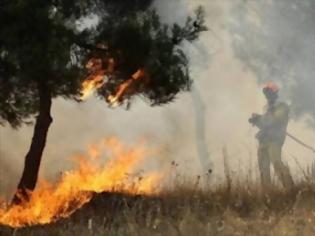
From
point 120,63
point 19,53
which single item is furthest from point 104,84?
point 19,53

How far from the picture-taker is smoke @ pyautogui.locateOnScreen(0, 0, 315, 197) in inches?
684

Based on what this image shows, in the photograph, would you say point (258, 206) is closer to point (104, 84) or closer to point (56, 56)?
point (104, 84)

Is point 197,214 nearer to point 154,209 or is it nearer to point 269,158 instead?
point 154,209

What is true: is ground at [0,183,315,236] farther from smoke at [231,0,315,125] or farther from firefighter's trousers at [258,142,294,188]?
smoke at [231,0,315,125]

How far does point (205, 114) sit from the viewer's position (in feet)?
65.2

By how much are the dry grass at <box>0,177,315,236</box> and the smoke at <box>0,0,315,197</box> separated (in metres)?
7.12

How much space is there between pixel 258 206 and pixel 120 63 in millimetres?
2787

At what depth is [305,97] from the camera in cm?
1833

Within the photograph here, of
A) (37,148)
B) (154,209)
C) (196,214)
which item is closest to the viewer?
(196,214)

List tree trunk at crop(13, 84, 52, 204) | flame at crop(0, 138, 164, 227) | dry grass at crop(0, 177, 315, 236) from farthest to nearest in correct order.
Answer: tree trunk at crop(13, 84, 52, 204), flame at crop(0, 138, 164, 227), dry grass at crop(0, 177, 315, 236)

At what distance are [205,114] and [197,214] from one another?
11775 millimetres

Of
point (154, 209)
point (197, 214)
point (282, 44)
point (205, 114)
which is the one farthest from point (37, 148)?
point (282, 44)

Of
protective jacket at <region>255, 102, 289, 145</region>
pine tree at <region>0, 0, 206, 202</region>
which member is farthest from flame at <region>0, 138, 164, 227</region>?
protective jacket at <region>255, 102, 289, 145</region>

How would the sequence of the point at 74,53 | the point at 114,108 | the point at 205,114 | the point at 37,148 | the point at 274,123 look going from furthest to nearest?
the point at 205,114 < the point at 274,123 < the point at 114,108 < the point at 37,148 < the point at 74,53
